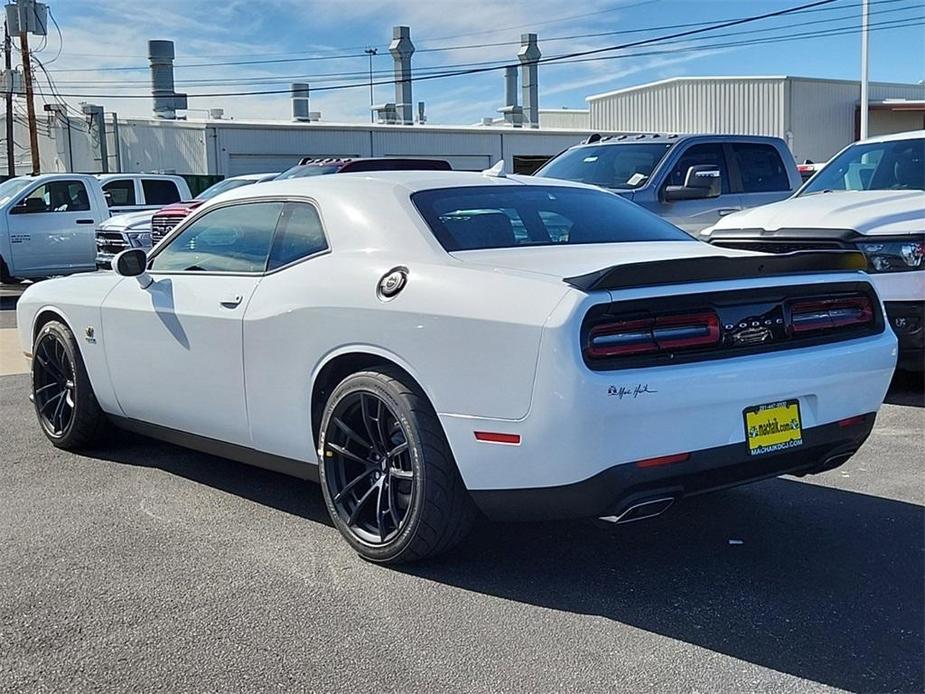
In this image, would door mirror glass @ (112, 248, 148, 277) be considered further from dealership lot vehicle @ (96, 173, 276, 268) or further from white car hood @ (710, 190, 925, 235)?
dealership lot vehicle @ (96, 173, 276, 268)

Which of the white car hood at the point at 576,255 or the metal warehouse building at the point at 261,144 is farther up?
the metal warehouse building at the point at 261,144

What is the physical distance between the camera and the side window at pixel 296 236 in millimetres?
4492

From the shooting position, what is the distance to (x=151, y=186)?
61.3 ft

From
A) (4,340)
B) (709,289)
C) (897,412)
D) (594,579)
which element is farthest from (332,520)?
(4,340)

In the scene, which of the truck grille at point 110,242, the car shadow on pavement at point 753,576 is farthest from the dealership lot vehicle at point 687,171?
the truck grille at point 110,242

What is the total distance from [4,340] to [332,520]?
26.3 ft

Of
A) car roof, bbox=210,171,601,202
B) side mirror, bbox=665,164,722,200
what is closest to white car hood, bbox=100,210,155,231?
side mirror, bbox=665,164,722,200

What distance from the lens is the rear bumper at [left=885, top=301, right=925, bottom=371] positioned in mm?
6797

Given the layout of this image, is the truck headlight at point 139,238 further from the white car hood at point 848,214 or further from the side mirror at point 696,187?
the white car hood at point 848,214

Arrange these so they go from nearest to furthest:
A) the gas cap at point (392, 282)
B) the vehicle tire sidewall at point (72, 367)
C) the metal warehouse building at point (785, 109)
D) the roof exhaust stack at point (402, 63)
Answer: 1. the gas cap at point (392, 282)
2. the vehicle tire sidewall at point (72, 367)
3. the metal warehouse building at point (785, 109)
4. the roof exhaust stack at point (402, 63)

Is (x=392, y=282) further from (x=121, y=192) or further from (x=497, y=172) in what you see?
(x=121, y=192)

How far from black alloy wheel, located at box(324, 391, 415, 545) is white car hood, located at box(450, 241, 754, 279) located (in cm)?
70

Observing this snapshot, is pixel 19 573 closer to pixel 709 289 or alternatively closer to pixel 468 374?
pixel 468 374

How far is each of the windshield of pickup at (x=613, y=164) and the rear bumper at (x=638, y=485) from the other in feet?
20.5
